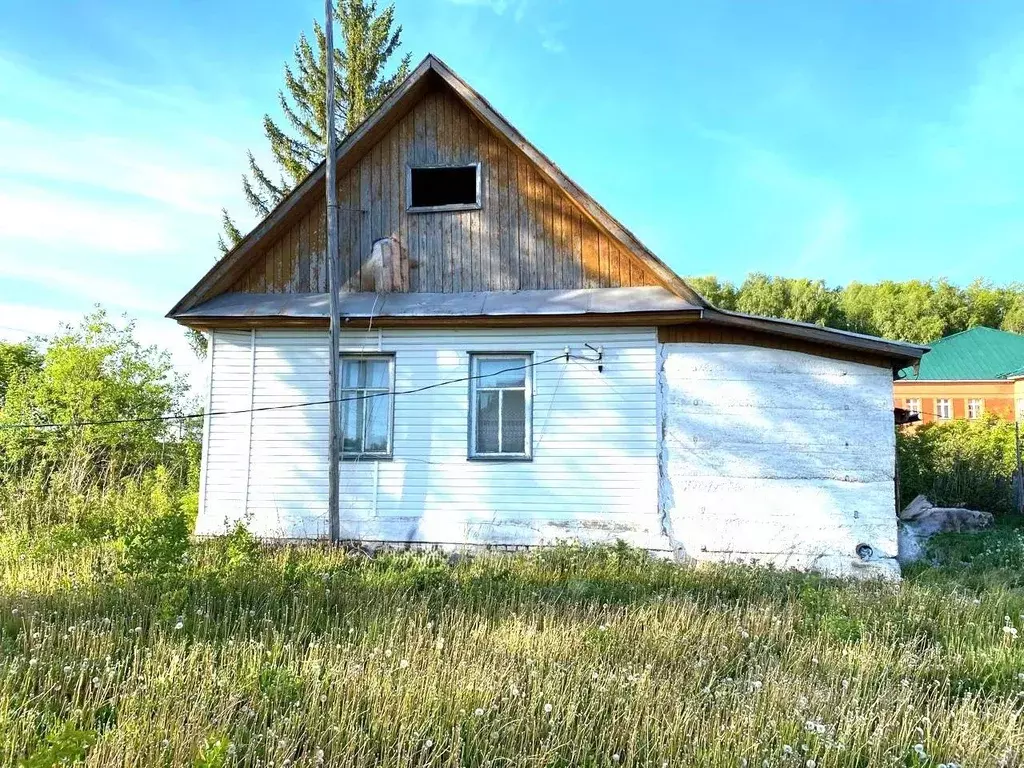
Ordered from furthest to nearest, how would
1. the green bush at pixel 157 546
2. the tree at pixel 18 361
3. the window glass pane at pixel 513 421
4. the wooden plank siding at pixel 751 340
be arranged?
1. the tree at pixel 18 361
2. the window glass pane at pixel 513 421
3. the wooden plank siding at pixel 751 340
4. the green bush at pixel 157 546

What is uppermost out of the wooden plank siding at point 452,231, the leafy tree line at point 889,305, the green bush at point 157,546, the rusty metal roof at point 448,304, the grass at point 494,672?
the leafy tree line at point 889,305

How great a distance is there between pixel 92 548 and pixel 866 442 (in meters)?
9.73

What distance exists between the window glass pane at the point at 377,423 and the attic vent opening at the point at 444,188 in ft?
9.77

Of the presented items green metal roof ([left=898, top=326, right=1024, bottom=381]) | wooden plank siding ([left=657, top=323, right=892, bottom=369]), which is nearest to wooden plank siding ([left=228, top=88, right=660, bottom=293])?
wooden plank siding ([left=657, top=323, right=892, bottom=369])

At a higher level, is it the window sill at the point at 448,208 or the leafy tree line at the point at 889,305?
the leafy tree line at the point at 889,305

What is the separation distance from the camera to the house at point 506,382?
27.8 feet

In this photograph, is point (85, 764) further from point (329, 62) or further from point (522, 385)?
point (329, 62)

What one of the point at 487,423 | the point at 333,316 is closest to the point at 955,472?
the point at 487,423

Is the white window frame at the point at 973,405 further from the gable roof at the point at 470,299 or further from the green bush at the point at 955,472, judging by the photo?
the gable roof at the point at 470,299

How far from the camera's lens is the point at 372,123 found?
30.7 ft

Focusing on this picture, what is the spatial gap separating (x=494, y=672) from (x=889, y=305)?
57395 mm

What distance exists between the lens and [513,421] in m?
9.11

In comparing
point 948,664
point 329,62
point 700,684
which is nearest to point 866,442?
point 948,664

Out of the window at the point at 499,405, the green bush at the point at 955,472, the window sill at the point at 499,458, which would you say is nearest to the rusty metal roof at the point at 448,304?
the window at the point at 499,405
